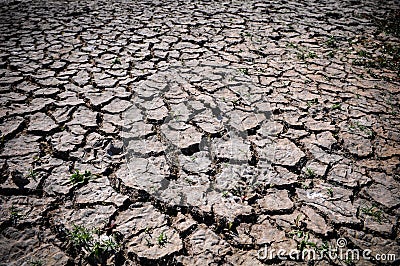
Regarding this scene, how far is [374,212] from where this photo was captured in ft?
5.07

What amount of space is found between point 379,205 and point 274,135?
0.78m

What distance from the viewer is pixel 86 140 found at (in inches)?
79.2

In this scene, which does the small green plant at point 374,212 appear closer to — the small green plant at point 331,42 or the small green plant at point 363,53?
the small green plant at point 363,53

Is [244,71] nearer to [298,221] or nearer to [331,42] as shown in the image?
[331,42]

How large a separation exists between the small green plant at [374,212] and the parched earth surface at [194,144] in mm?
11

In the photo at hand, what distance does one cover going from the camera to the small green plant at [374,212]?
4.97 ft

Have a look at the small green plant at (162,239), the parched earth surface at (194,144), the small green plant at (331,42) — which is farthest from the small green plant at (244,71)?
the small green plant at (162,239)

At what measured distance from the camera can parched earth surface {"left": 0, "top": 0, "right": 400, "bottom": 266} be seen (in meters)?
1.43

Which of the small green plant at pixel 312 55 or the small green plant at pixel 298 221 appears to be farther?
the small green plant at pixel 312 55

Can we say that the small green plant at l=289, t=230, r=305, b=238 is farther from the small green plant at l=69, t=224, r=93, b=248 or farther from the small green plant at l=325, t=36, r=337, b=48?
→ the small green plant at l=325, t=36, r=337, b=48

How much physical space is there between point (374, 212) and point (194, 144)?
44.4 inches

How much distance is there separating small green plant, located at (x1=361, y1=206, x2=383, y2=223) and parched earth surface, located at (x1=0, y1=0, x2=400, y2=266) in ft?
0.04

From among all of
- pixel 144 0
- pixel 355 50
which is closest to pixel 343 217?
pixel 355 50

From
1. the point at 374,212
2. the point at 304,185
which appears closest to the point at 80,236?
the point at 304,185
